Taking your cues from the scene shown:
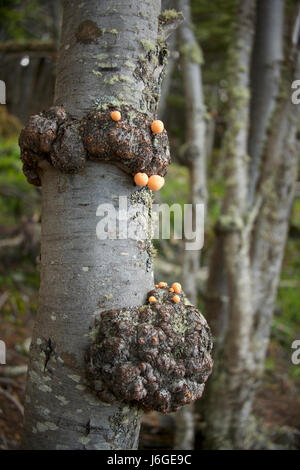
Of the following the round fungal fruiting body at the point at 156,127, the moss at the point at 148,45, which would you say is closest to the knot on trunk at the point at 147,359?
the round fungal fruiting body at the point at 156,127

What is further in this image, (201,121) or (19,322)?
(19,322)

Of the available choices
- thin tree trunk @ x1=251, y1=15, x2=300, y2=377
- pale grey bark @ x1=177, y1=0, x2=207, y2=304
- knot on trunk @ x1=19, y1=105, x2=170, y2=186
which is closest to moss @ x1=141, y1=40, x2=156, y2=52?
knot on trunk @ x1=19, y1=105, x2=170, y2=186

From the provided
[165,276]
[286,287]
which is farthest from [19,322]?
[286,287]

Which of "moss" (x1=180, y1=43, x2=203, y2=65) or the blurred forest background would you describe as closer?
the blurred forest background

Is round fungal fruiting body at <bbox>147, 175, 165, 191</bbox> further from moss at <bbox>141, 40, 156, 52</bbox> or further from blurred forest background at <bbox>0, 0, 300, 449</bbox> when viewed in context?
blurred forest background at <bbox>0, 0, 300, 449</bbox>

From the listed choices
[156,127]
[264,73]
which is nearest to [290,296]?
[264,73]
